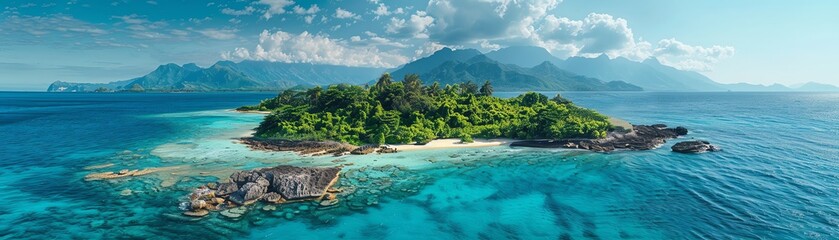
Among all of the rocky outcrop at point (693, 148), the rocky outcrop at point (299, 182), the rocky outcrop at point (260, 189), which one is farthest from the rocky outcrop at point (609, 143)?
the rocky outcrop at point (260, 189)

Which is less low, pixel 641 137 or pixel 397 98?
pixel 397 98

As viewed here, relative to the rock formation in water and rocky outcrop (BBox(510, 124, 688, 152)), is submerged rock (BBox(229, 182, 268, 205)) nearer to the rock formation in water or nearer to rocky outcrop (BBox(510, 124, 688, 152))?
the rock formation in water

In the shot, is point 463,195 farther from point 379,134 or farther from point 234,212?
point 379,134

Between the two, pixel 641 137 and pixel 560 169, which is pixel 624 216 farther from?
pixel 641 137

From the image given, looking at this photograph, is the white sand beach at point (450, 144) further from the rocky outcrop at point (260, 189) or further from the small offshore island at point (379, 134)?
the rocky outcrop at point (260, 189)

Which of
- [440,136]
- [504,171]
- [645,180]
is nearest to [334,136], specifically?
[440,136]

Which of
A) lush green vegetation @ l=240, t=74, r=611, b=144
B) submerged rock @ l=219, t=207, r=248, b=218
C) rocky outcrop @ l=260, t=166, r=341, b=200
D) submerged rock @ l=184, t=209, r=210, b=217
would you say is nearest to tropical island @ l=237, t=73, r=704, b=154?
lush green vegetation @ l=240, t=74, r=611, b=144
